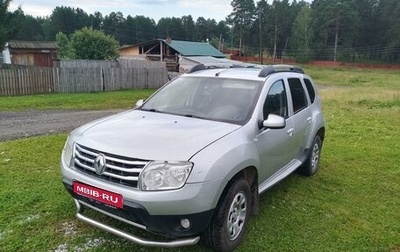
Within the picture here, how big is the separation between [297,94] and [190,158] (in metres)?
2.69

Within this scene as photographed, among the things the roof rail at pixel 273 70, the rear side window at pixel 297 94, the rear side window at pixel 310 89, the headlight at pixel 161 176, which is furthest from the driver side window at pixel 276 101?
the headlight at pixel 161 176

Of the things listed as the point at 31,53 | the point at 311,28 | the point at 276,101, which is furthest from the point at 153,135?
the point at 311,28

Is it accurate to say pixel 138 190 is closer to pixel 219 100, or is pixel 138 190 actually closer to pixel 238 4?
pixel 219 100

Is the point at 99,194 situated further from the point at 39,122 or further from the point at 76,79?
the point at 76,79

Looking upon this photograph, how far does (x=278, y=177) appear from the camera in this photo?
4109mm

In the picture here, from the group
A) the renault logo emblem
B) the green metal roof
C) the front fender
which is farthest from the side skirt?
the green metal roof

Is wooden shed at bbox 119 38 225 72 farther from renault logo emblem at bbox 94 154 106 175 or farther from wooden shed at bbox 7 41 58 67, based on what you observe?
renault logo emblem at bbox 94 154 106 175

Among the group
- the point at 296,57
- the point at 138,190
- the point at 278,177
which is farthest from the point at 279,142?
the point at 296,57

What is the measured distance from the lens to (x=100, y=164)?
2787mm

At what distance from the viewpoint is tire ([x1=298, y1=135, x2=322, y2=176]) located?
17.0ft

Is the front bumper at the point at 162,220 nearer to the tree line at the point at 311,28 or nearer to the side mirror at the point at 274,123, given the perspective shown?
the side mirror at the point at 274,123

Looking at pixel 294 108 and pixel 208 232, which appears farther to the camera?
pixel 294 108

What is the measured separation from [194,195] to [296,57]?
238 ft

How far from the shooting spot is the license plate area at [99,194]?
266 centimetres
